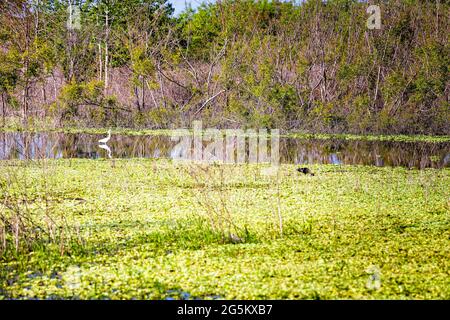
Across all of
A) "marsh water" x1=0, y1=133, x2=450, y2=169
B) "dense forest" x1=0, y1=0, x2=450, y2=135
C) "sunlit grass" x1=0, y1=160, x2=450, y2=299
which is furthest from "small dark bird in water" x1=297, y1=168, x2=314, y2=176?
"dense forest" x1=0, y1=0, x2=450, y2=135

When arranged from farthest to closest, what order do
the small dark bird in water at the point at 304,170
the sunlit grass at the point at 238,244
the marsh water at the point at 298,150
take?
the marsh water at the point at 298,150, the small dark bird in water at the point at 304,170, the sunlit grass at the point at 238,244

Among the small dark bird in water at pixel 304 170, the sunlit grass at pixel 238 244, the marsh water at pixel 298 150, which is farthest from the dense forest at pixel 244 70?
the sunlit grass at pixel 238 244

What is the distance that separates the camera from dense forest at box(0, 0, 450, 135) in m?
22.8

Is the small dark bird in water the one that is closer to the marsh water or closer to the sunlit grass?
the sunlit grass

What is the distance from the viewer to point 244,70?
81.8ft

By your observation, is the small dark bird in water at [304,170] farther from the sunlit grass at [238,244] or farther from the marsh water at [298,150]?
the marsh water at [298,150]

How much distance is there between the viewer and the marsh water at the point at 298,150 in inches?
579

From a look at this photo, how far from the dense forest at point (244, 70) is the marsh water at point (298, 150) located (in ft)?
9.45

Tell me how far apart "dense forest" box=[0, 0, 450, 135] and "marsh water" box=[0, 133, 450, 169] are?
9.45 feet

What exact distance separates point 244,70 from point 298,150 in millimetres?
8556

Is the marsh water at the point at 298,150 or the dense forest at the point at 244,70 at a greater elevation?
the dense forest at the point at 244,70

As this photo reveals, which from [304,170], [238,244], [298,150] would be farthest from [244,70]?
[238,244]
